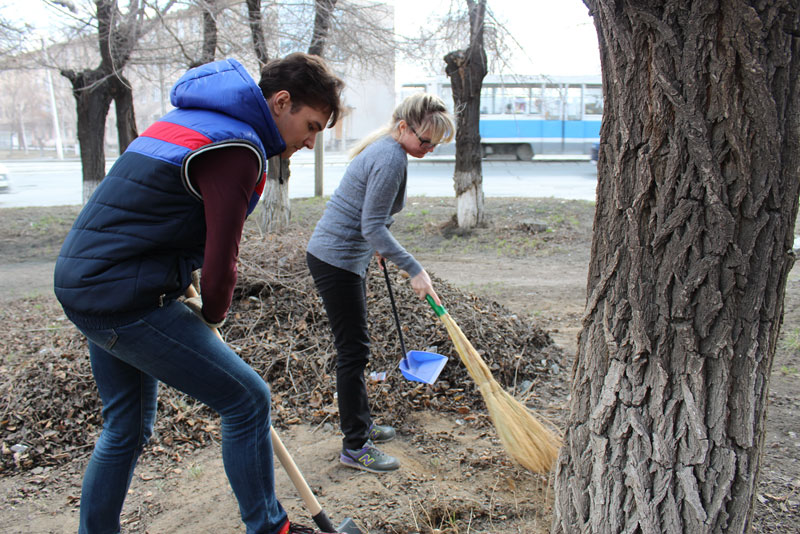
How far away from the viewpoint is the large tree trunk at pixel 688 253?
5.07 ft

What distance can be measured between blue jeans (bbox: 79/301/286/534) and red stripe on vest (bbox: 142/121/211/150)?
0.45m

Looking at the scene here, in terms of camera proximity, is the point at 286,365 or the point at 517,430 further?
the point at 286,365

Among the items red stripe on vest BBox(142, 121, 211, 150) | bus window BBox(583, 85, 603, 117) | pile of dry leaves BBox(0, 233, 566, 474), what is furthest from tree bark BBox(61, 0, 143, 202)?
bus window BBox(583, 85, 603, 117)

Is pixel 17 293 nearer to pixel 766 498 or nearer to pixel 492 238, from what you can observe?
pixel 492 238

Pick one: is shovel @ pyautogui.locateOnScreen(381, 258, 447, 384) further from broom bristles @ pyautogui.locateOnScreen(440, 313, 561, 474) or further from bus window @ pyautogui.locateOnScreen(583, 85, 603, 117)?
bus window @ pyautogui.locateOnScreen(583, 85, 603, 117)

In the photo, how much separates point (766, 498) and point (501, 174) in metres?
18.2

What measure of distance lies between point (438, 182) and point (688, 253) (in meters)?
16.2

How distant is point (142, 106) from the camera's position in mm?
38438

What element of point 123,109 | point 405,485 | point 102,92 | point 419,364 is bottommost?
point 405,485

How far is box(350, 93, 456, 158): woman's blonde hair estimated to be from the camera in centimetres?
252

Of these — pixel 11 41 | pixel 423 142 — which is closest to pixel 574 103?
pixel 11 41

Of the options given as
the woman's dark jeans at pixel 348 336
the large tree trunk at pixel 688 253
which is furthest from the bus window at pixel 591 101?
the large tree trunk at pixel 688 253

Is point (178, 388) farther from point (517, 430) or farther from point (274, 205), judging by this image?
point (274, 205)

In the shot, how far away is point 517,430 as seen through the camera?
2.63 m
